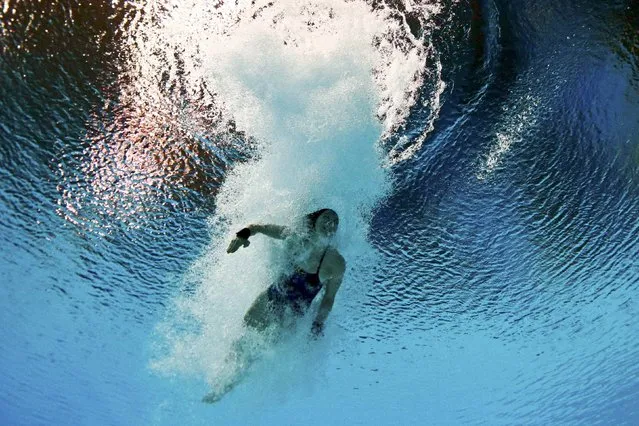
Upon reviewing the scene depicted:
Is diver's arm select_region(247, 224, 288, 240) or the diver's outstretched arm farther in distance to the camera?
A: diver's arm select_region(247, 224, 288, 240)

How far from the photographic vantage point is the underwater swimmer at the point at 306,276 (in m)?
4.11

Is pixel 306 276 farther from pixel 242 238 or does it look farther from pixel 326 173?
pixel 326 173

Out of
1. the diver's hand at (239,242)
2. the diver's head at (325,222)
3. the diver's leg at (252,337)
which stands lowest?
the diver's leg at (252,337)

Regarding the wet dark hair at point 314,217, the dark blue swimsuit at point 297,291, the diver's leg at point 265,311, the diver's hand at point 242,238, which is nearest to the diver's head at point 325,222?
the wet dark hair at point 314,217

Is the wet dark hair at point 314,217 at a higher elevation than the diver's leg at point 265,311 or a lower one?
higher

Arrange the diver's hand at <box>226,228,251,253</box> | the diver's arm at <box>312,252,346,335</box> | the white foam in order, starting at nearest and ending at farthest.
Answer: the diver's hand at <box>226,228,251,253</box>, the diver's arm at <box>312,252,346,335</box>, the white foam

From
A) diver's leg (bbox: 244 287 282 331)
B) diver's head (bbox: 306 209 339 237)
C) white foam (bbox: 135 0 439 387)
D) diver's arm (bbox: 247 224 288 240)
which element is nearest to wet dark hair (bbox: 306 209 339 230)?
diver's head (bbox: 306 209 339 237)

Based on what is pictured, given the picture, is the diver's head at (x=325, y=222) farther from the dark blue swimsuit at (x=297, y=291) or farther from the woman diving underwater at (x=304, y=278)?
the dark blue swimsuit at (x=297, y=291)

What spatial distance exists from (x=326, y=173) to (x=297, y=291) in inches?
47.2

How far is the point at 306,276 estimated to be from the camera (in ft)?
13.9

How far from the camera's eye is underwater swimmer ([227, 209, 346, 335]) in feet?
13.5

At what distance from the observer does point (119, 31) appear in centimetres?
437

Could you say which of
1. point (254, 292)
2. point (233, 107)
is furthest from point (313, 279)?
point (233, 107)

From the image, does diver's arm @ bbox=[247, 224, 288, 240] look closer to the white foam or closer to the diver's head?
the diver's head
